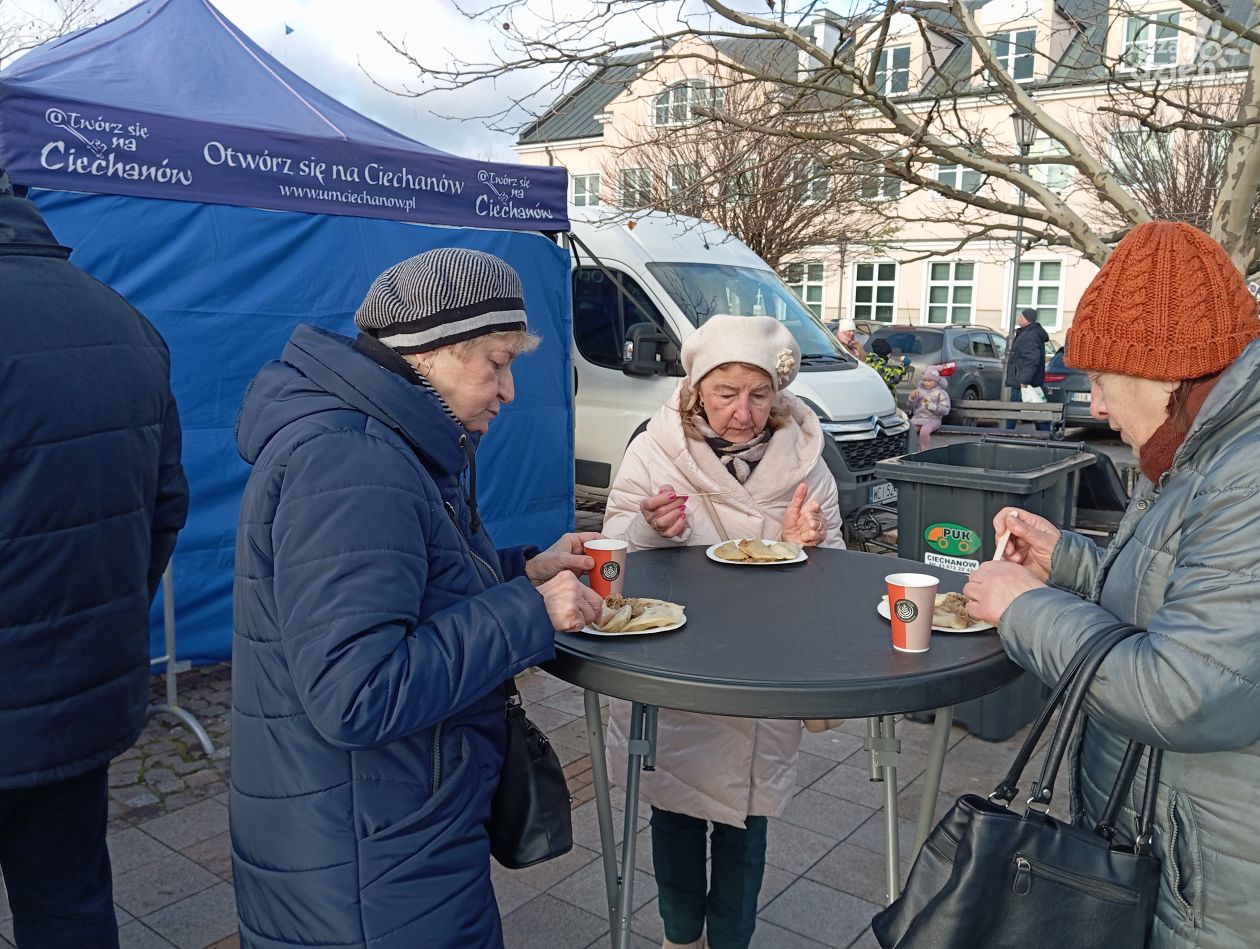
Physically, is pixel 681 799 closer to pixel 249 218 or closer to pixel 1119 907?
pixel 1119 907

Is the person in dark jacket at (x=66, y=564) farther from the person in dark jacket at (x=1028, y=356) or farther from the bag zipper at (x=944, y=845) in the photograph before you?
the person in dark jacket at (x=1028, y=356)

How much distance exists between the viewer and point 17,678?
201 centimetres

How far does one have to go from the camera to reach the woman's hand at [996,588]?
5.39ft

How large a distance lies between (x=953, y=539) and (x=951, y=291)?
30.7 m

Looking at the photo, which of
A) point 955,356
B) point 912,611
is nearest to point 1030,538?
point 912,611

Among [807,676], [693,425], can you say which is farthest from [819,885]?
[807,676]

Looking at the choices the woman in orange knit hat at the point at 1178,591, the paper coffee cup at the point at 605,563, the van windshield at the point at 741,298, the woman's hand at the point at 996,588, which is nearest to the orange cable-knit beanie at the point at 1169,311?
the woman in orange knit hat at the point at 1178,591

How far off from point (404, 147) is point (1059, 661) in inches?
200

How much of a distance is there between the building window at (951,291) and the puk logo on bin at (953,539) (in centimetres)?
3051

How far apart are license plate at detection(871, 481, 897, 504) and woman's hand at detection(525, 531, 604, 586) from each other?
5.65 meters

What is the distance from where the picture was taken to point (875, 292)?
34250 mm

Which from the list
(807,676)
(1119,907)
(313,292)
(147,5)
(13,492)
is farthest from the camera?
(147,5)

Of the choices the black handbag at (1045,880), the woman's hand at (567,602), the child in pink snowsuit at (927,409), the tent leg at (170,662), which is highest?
the woman's hand at (567,602)

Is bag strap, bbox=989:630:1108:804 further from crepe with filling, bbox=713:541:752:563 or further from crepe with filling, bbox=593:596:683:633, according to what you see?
crepe with filling, bbox=713:541:752:563
